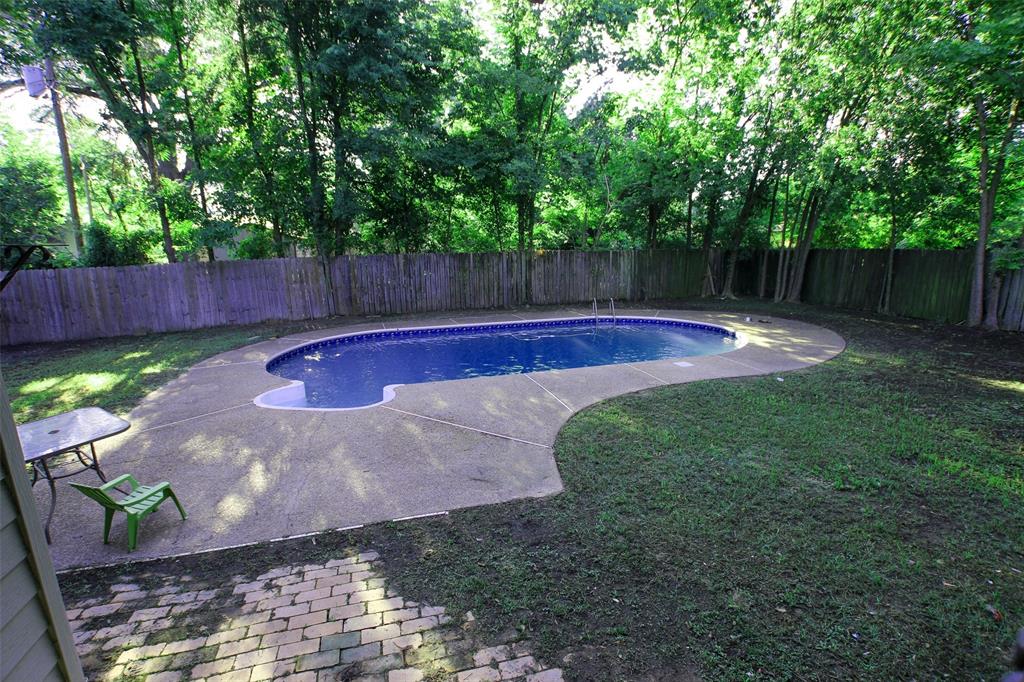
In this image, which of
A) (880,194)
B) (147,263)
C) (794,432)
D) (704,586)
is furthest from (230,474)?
(880,194)

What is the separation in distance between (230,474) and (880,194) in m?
12.0

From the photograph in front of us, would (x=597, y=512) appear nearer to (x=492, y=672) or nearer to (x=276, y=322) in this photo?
(x=492, y=672)

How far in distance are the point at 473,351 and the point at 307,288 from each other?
182 inches

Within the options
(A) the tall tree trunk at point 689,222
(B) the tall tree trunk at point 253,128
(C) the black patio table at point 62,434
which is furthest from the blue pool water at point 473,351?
(A) the tall tree trunk at point 689,222

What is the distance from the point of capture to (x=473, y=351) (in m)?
9.14

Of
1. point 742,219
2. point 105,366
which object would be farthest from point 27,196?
point 742,219

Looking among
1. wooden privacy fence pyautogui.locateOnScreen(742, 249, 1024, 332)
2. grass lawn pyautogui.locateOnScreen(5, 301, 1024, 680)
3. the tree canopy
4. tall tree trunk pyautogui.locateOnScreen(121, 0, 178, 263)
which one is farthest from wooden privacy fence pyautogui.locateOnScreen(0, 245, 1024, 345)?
grass lawn pyautogui.locateOnScreen(5, 301, 1024, 680)

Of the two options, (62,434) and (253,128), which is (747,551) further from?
(253,128)

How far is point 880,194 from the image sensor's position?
9.48 m

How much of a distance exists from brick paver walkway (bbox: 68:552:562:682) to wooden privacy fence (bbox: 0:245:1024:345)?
9.13 metres

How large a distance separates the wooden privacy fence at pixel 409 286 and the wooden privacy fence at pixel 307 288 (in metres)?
0.02

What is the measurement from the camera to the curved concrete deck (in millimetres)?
2980

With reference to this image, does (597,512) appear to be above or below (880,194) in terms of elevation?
below

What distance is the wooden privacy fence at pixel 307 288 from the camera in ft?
29.1
